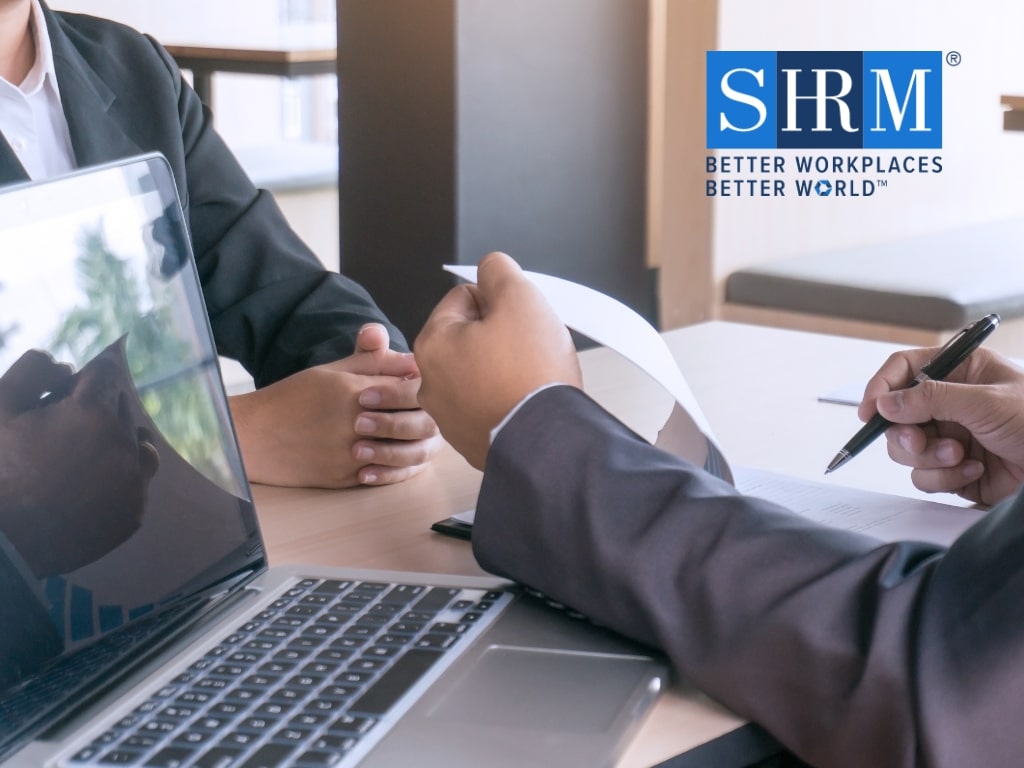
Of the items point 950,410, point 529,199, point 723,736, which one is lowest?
point 723,736

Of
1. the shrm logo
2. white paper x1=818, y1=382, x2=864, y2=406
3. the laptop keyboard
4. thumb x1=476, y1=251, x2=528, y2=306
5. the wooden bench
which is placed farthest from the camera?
the shrm logo

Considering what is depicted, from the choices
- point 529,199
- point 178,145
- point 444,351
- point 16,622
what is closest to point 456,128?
point 529,199

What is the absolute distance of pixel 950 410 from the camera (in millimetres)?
937

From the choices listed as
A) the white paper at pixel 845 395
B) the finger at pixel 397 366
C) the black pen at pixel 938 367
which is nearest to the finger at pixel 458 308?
the finger at pixel 397 366

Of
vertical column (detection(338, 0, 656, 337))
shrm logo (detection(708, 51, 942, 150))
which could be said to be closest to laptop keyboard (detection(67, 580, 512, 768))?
vertical column (detection(338, 0, 656, 337))

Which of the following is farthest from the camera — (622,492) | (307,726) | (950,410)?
(950,410)

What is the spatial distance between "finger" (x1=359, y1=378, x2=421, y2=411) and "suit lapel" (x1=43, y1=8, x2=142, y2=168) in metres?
0.41

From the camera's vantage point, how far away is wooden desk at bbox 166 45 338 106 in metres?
3.54

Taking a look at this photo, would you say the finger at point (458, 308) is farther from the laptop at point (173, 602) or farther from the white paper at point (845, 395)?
the white paper at point (845, 395)

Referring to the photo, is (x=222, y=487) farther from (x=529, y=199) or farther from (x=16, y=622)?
(x=529, y=199)

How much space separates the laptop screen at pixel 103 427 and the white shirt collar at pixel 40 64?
614 millimetres

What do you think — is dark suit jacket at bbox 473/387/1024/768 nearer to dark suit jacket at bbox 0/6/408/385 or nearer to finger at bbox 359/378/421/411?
finger at bbox 359/378/421/411

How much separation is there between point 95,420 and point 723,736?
1.11 ft

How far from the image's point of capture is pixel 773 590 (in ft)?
2.02
